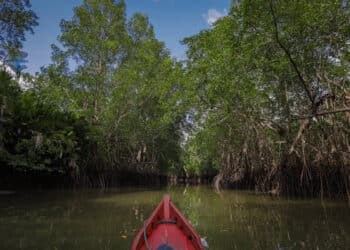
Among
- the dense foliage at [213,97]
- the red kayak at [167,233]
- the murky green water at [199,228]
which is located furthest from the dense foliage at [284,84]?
the red kayak at [167,233]

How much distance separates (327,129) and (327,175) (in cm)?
151

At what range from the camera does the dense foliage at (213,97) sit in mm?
8164

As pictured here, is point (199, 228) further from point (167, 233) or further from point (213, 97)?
point (213, 97)

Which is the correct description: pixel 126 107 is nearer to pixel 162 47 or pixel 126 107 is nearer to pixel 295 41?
pixel 162 47

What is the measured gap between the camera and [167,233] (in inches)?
122

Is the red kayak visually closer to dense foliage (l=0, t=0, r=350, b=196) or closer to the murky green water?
the murky green water

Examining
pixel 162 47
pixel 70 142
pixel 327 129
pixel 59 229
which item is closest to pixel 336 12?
pixel 327 129

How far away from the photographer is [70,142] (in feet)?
35.9

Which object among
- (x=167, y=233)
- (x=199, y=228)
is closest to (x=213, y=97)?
(x=199, y=228)

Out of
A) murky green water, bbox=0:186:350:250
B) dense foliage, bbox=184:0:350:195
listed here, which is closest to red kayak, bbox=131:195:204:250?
murky green water, bbox=0:186:350:250

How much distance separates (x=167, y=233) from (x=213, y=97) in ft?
27.4

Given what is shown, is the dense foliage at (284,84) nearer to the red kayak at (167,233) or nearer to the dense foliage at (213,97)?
→ the dense foliage at (213,97)

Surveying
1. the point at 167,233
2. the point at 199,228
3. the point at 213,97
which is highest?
the point at 213,97

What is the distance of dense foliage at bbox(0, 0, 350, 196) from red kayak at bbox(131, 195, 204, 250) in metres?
3.59
